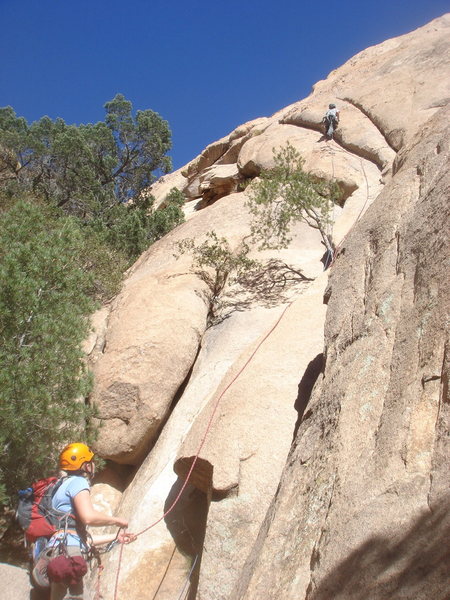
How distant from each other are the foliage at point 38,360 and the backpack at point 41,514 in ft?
6.28

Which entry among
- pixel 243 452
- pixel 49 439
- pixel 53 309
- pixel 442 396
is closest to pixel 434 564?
pixel 442 396

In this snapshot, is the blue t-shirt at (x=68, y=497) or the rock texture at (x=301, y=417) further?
the blue t-shirt at (x=68, y=497)

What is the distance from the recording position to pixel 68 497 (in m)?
5.35

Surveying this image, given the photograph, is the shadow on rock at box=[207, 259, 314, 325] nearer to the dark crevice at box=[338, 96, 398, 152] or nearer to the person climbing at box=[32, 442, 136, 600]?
the person climbing at box=[32, 442, 136, 600]

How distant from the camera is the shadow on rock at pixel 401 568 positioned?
2861mm

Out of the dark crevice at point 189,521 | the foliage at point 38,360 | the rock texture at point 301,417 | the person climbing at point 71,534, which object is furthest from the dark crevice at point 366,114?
the person climbing at point 71,534

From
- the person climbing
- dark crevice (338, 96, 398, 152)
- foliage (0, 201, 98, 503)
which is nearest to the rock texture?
foliage (0, 201, 98, 503)

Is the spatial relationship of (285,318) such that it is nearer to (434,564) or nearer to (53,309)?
(53,309)

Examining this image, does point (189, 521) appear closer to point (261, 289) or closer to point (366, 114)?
point (261, 289)

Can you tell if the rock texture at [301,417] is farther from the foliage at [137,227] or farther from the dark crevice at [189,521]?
the foliage at [137,227]

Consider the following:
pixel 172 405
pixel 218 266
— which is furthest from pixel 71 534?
pixel 218 266

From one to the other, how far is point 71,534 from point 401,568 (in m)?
3.41

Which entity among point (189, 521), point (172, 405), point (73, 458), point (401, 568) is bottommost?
point (189, 521)

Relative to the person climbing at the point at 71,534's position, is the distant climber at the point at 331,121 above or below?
above
